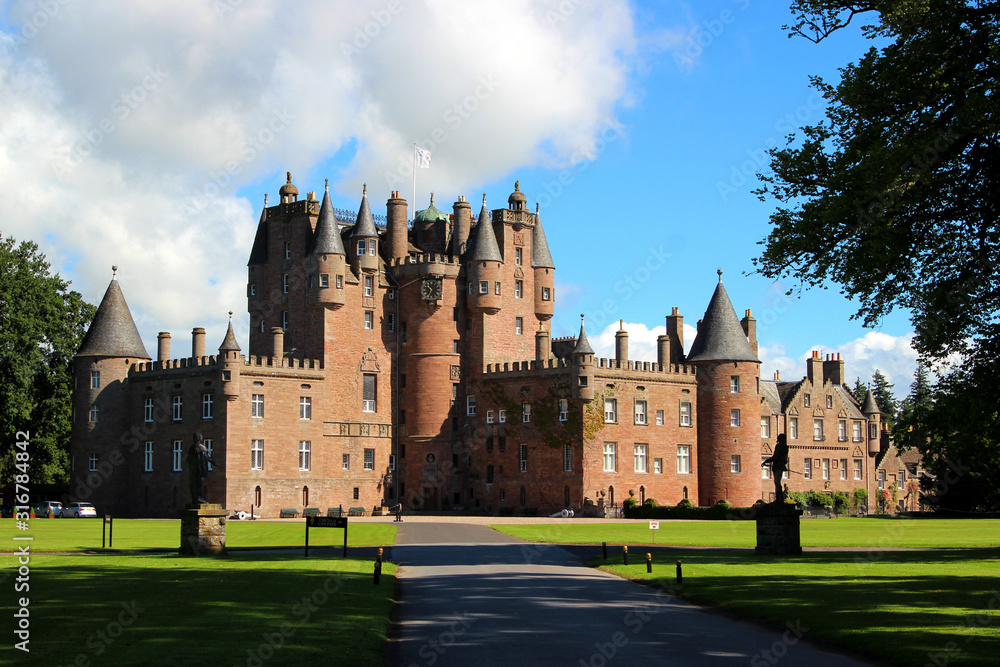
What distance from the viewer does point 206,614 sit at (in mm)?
18719

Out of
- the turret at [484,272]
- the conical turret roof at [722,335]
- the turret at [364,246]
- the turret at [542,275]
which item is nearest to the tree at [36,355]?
the turret at [364,246]

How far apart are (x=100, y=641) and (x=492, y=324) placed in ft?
206

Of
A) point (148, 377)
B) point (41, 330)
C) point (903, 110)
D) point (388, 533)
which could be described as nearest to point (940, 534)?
point (388, 533)

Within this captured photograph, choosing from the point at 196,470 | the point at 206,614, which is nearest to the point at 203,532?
the point at 196,470

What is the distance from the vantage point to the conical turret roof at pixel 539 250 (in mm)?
81750

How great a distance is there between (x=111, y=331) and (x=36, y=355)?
4.75m

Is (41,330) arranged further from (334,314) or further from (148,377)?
(334,314)

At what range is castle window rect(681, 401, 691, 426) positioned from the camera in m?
76.1

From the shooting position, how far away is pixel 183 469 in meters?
69.2

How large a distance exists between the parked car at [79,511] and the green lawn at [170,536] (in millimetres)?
14541

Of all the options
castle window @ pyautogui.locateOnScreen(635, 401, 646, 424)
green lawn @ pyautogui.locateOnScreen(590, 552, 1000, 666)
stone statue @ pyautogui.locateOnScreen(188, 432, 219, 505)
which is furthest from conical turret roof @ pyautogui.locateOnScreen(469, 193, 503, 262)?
green lawn @ pyautogui.locateOnScreen(590, 552, 1000, 666)

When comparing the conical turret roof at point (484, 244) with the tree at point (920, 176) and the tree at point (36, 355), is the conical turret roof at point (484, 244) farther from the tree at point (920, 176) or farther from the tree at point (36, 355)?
the tree at point (920, 176)

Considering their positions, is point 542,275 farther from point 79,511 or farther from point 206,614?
point 206,614

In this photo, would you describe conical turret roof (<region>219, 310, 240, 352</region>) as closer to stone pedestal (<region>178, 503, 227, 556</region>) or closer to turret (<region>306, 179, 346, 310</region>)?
turret (<region>306, 179, 346, 310</region>)
